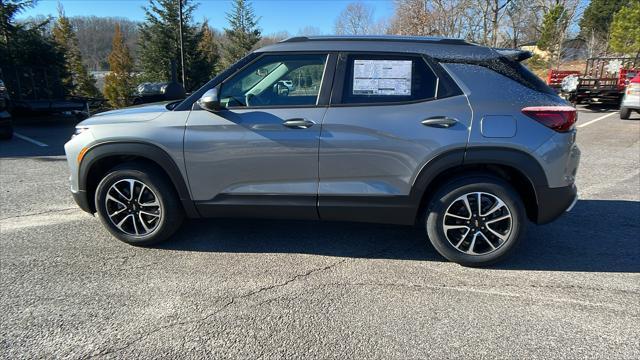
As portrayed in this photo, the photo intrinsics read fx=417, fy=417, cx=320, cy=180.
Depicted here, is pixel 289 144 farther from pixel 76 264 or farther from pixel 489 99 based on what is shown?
pixel 76 264

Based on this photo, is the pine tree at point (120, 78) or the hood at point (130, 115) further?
the pine tree at point (120, 78)

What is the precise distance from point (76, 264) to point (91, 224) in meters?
0.98

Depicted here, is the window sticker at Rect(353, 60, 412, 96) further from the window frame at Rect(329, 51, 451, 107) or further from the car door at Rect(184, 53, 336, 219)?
the car door at Rect(184, 53, 336, 219)

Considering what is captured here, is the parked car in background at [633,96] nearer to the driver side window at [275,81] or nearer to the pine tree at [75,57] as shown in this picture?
the driver side window at [275,81]

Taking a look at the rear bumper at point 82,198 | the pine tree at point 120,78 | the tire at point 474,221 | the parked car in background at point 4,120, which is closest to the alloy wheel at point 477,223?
the tire at point 474,221

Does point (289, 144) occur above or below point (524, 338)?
above

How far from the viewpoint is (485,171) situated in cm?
342

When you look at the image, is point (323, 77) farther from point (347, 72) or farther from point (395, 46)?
point (395, 46)

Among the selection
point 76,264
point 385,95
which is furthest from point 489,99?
point 76,264

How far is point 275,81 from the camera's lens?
3537mm

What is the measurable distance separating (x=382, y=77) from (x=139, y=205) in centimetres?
242

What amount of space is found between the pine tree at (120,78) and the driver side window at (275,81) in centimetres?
2280

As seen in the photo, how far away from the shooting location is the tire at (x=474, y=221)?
334 centimetres

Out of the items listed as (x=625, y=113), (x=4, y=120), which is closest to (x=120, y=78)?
(x=4, y=120)
